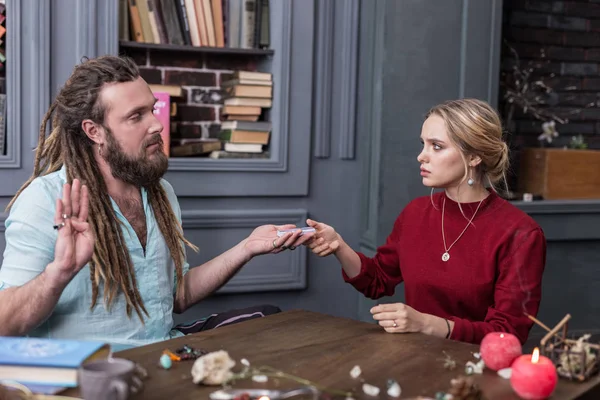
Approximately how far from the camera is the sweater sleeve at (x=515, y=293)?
1.97m

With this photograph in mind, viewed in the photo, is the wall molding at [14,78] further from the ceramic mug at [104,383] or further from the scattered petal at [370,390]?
the scattered petal at [370,390]

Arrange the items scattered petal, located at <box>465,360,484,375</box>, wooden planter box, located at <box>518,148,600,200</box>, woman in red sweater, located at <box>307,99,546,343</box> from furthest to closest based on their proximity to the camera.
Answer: wooden planter box, located at <box>518,148,600,200</box> → woman in red sweater, located at <box>307,99,546,343</box> → scattered petal, located at <box>465,360,484,375</box>

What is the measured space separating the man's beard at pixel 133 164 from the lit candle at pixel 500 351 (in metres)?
1.09

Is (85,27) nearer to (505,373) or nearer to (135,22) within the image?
(135,22)

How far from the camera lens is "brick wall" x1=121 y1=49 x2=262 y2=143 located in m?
3.37

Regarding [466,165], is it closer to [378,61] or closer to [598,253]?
[378,61]

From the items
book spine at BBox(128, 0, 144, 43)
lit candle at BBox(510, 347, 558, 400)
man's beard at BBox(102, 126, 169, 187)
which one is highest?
book spine at BBox(128, 0, 144, 43)

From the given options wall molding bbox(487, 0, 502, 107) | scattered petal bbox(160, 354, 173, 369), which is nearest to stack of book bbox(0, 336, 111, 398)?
scattered petal bbox(160, 354, 173, 369)

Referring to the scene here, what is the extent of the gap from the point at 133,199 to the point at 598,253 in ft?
8.16

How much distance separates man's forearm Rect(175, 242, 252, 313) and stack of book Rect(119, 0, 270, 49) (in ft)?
4.32

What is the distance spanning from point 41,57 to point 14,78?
0.13 m

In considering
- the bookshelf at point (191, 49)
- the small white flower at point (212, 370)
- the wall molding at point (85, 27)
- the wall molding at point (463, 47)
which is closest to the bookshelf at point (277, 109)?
the bookshelf at point (191, 49)

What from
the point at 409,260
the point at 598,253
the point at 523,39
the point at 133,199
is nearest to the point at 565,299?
the point at 598,253

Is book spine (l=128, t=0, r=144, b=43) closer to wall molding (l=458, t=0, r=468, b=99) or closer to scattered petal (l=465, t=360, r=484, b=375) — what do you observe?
wall molding (l=458, t=0, r=468, b=99)
